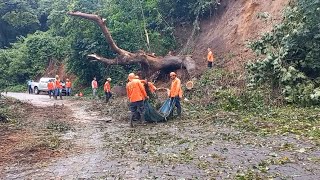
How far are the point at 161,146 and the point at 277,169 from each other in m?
3.28

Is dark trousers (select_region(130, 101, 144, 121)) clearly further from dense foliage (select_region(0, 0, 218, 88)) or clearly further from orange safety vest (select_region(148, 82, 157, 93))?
dense foliage (select_region(0, 0, 218, 88))

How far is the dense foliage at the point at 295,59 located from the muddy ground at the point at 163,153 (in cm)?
237

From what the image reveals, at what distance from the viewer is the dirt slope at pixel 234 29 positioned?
827 inches

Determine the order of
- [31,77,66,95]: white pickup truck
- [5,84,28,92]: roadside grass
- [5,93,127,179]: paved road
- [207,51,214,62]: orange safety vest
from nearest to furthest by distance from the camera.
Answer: [5,93,127,179]: paved road, [207,51,214,62]: orange safety vest, [31,77,66,95]: white pickup truck, [5,84,28,92]: roadside grass

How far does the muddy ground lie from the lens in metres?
7.07

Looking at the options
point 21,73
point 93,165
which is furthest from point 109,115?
point 21,73

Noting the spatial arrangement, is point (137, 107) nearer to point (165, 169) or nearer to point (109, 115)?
point (109, 115)

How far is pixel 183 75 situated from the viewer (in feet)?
74.5

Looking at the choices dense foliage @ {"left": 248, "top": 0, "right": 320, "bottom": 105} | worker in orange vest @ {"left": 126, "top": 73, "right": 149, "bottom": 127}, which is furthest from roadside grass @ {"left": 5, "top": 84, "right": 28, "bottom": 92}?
dense foliage @ {"left": 248, "top": 0, "right": 320, "bottom": 105}

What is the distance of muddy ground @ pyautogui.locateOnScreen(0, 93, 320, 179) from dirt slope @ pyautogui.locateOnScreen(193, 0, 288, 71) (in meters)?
8.72

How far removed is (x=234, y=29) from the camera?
922 inches

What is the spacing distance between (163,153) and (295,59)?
8173 mm

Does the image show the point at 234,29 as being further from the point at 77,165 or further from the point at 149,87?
the point at 77,165

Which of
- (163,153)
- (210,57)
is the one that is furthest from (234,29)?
(163,153)
